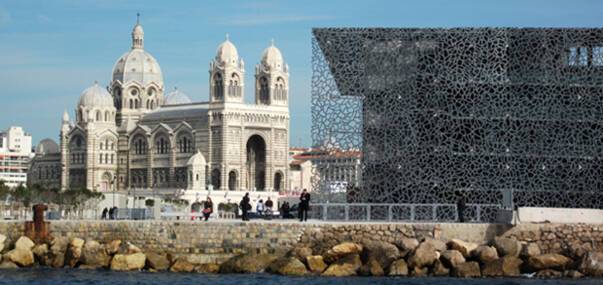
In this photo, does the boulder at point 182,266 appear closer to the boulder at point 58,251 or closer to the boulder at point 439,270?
the boulder at point 58,251

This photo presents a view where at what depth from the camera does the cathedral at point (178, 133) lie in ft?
406

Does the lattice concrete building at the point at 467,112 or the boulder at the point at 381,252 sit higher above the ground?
the lattice concrete building at the point at 467,112

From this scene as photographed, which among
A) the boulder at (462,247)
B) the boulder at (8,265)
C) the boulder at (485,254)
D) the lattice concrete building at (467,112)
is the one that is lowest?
the boulder at (8,265)

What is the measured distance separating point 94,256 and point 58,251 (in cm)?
162

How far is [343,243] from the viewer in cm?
3812

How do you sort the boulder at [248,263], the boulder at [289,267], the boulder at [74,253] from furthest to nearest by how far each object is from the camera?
the boulder at [74,253] < the boulder at [248,263] < the boulder at [289,267]

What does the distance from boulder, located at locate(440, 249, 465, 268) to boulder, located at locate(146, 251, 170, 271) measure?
24.4 ft

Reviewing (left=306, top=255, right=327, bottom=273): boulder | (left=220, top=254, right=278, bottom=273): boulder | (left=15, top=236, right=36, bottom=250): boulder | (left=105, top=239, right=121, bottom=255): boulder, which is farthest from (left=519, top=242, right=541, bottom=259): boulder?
(left=15, top=236, right=36, bottom=250): boulder

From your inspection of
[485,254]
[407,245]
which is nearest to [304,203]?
[407,245]

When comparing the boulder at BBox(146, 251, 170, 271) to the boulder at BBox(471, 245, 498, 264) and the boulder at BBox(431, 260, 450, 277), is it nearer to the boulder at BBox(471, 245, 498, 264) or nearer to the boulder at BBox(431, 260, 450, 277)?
the boulder at BBox(431, 260, 450, 277)

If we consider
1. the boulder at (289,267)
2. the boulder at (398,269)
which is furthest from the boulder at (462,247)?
the boulder at (289,267)

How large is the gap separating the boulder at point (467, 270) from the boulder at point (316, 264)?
3.41 metres

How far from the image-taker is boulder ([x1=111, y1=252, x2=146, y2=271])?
38.8 metres

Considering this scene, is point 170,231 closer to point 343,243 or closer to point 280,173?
point 343,243
